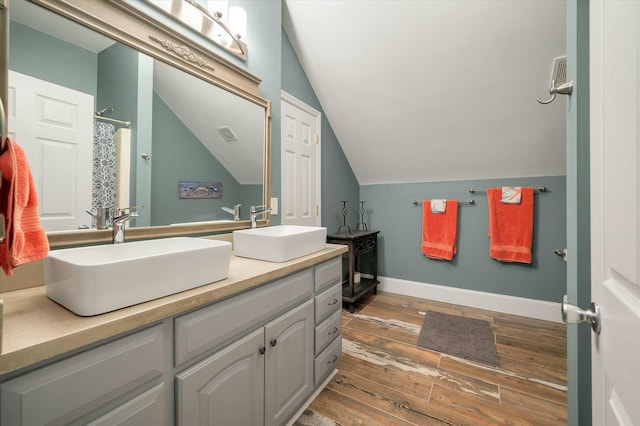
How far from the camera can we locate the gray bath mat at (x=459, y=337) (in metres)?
1.98

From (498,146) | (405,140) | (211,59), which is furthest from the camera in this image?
(405,140)

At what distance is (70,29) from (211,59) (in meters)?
0.62

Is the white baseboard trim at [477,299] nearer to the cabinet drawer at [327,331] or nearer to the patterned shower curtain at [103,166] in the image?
the cabinet drawer at [327,331]

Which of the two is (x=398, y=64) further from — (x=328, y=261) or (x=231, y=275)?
(x=231, y=275)

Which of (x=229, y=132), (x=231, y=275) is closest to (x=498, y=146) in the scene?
(x=229, y=132)

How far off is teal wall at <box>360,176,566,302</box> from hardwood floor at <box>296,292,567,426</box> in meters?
0.43

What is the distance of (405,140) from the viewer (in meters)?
2.82

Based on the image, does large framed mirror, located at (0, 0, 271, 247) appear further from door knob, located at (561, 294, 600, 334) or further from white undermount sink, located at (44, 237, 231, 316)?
door knob, located at (561, 294, 600, 334)

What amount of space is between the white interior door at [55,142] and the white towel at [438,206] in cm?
290

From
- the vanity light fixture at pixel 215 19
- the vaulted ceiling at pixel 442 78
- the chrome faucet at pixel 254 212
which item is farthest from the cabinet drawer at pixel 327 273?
the vaulted ceiling at pixel 442 78

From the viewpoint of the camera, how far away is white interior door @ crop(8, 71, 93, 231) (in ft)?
2.88

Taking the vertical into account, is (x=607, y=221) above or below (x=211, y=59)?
below

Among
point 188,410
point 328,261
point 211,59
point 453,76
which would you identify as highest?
point 453,76

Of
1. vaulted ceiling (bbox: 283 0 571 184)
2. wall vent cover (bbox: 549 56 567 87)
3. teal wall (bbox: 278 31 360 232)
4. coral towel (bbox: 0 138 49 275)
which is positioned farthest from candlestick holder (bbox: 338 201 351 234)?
coral towel (bbox: 0 138 49 275)
